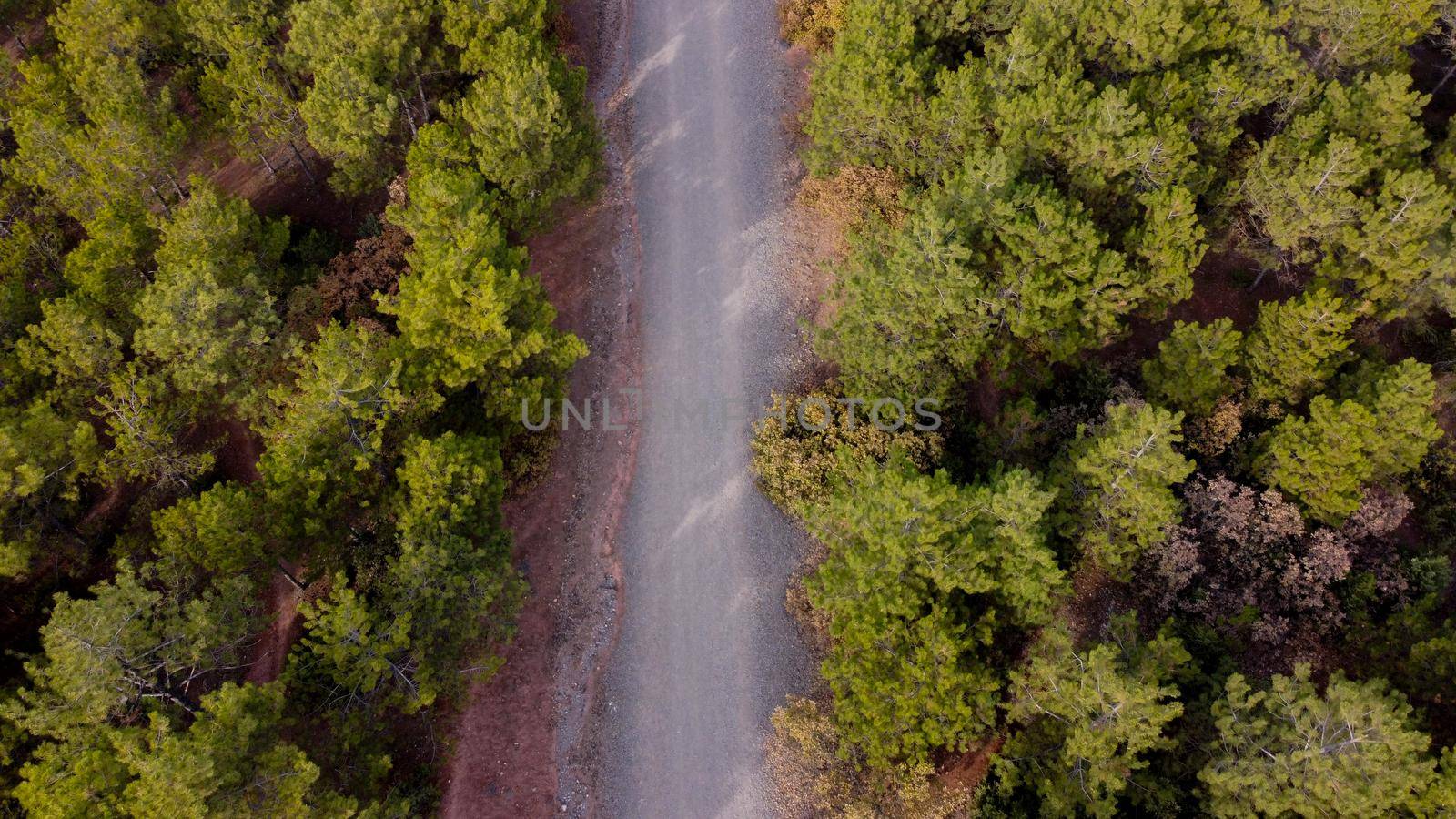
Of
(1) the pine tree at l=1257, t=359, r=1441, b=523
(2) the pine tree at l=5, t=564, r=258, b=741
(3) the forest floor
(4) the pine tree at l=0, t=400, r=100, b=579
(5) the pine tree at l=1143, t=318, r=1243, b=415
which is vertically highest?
(4) the pine tree at l=0, t=400, r=100, b=579

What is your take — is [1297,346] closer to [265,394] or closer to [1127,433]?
[1127,433]

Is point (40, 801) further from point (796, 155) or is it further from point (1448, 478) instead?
point (1448, 478)

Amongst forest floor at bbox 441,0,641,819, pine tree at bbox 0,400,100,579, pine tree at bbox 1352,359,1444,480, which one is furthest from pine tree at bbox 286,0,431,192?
pine tree at bbox 1352,359,1444,480

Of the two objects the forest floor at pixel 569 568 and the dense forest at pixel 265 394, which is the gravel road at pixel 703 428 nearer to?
the forest floor at pixel 569 568

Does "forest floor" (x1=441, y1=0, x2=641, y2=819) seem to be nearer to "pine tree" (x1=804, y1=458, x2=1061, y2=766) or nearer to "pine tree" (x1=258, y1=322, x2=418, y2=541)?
"pine tree" (x1=258, y1=322, x2=418, y2=541)

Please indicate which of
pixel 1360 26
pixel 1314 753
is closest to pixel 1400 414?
pixel 1314 753

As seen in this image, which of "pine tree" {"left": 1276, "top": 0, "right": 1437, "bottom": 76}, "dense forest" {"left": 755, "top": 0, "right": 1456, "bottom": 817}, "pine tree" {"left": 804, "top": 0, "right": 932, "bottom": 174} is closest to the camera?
"dense forest" {"left": 755, "top": 0, "right": 1456, "bottom": 817}
